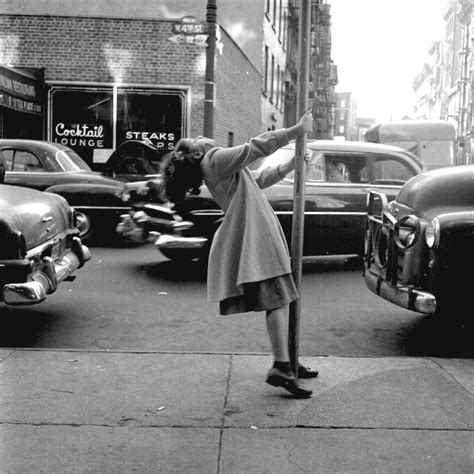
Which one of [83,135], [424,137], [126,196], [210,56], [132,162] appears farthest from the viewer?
[424,137]

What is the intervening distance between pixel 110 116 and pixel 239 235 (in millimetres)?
14401

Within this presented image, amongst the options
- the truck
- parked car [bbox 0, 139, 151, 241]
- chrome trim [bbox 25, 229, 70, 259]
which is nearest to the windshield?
parked car [bbox 0, 139, 151, 241]

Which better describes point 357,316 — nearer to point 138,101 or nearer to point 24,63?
point 138,101

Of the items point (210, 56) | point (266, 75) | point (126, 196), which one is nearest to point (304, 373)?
point (126, 196)

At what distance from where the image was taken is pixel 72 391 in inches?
181

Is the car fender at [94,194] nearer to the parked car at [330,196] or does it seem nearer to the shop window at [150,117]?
the parked car at [330,196]

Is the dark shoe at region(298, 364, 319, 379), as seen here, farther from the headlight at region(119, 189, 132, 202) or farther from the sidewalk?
the headlight at region(119, 189, 132, 202)

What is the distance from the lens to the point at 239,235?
14.7ft

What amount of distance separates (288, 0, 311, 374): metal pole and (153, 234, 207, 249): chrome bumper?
407cm

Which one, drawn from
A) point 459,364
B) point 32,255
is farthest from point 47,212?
point 459,364

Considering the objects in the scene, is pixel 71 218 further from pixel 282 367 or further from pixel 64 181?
pixel 64 181

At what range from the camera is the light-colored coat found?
439 cm

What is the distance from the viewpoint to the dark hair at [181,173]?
4.55 m

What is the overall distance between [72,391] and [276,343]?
1.25 m
